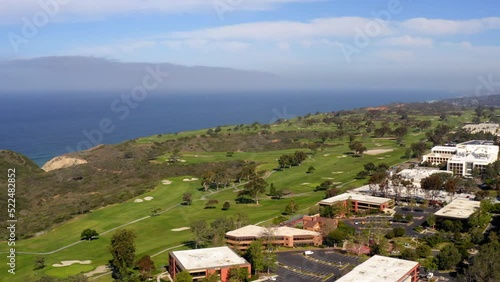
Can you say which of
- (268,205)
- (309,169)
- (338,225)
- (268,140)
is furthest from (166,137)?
(338,225)

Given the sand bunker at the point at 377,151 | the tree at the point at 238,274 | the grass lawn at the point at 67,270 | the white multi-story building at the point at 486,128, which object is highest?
the white multi-story building at the point at 486,128

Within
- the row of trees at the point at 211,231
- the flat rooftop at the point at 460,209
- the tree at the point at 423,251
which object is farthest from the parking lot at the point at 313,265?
the flat rooftop at the point at 460,209

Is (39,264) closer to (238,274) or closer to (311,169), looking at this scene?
(238,274)

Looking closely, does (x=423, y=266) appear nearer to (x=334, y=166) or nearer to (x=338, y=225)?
(x=338, y=225)

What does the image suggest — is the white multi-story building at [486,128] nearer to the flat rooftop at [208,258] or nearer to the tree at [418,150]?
the tree at [418,150]

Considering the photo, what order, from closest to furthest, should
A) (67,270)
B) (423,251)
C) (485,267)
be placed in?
(485,267) < (423,251) < (67,270)

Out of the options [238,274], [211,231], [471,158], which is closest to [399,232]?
[211,231]
